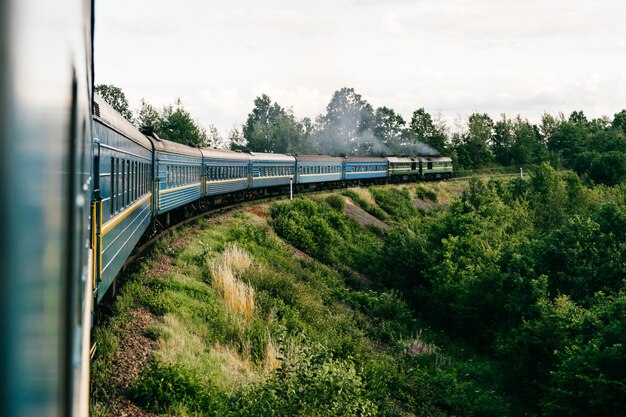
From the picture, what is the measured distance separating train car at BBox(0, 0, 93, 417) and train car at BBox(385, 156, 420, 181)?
55.1m

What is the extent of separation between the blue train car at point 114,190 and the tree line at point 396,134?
62.6 m

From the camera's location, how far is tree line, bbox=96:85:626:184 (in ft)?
282

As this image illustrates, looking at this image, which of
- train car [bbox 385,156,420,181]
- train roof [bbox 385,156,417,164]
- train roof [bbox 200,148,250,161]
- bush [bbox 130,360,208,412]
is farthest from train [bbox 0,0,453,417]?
train roof [bbox 385,156,417,164]

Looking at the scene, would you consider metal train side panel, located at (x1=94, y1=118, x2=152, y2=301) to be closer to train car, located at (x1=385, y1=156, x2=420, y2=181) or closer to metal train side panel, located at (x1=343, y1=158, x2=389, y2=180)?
metal train side panel, located at (x1=343, y1=158, x2=389, y2=180)

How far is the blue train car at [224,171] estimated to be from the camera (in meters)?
25.8

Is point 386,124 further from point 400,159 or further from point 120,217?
point 120,217

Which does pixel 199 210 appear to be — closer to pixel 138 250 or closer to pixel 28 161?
pixel 138 250

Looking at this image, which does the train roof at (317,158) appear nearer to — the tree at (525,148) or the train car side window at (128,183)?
the train car side window at (128,183)

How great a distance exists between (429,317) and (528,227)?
16.4 metres

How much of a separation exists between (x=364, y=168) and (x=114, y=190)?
4300 centimetres

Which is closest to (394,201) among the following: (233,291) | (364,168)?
(364,168)

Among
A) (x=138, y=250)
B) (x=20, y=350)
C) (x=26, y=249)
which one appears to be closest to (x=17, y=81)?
(x=26, y=249)

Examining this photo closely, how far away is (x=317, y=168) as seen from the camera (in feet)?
141

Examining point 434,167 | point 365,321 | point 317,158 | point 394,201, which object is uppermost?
point 317,158
